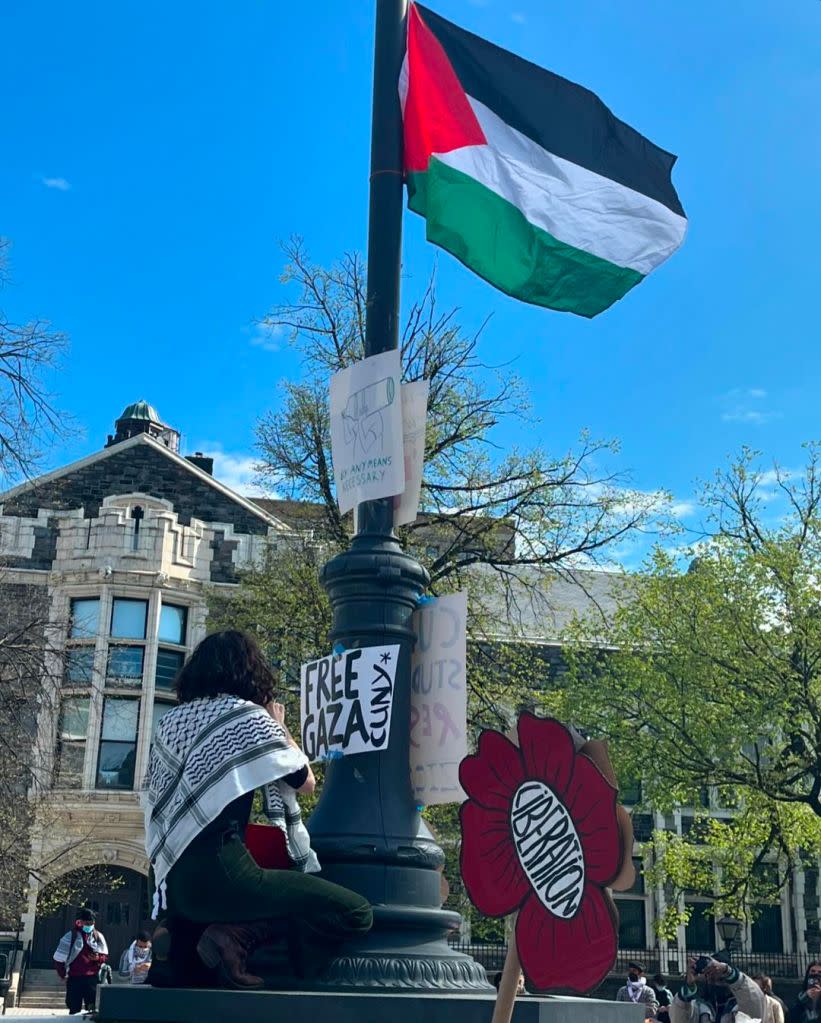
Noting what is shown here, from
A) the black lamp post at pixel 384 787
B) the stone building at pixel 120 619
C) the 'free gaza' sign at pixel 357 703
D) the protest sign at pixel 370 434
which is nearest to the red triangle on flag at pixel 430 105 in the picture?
the black lamp post at pixel 384 787

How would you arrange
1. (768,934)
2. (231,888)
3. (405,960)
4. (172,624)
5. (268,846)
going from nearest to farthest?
1. (231,888)
2. (268,846)
3. (405,960)
4. (172,624)
5. (768,934)

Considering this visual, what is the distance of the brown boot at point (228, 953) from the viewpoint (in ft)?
13.5

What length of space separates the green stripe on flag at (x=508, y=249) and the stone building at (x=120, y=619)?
64.5ft

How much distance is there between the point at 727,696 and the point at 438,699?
692 inches

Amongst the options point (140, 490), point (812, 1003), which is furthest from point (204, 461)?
point (812, 1003)

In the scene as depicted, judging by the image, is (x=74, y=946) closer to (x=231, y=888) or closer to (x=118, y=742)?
(x=118, y=742)

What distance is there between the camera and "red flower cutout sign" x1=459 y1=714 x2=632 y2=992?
2.97 metres

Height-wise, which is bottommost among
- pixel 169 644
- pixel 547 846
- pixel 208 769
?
pixel 547 846

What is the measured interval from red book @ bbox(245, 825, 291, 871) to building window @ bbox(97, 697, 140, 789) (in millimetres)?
25604

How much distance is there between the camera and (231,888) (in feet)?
13.0

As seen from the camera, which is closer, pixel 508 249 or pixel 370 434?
pixel 370 434

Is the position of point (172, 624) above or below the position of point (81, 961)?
above

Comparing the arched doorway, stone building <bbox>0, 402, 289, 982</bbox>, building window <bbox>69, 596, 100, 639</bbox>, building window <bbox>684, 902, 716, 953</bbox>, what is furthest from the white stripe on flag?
building window <bbox>684, 902, 716, 953</bbox>

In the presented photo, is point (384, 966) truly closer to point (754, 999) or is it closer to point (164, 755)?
point (164, 755)
